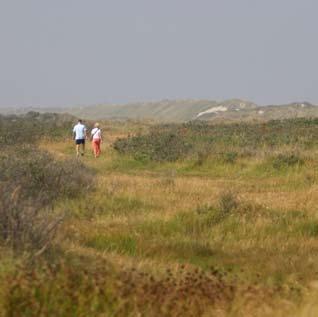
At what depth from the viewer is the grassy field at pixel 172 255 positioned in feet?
17.9

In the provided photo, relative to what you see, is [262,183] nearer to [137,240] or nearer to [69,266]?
[137,240]

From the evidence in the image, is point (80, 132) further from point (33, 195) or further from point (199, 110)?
point (199, 110)

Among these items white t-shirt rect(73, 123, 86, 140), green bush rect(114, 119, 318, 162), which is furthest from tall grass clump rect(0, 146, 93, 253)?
white t-shirt rect(73, 123, 86, 140)

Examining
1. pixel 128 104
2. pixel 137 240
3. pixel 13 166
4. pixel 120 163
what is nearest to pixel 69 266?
pixel 137 240

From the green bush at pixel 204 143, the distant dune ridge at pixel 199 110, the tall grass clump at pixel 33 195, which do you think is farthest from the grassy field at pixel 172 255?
the distant dune ridge at pixel 199 110

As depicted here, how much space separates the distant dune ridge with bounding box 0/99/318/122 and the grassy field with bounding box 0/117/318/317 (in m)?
70.7

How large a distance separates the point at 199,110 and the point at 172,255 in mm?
114016

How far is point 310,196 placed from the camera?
1331cm

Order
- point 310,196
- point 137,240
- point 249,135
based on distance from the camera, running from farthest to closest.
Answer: point 249,135
point 310,196
point 137,240

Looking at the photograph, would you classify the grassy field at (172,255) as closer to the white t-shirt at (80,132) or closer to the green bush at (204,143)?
the green bush at (204,143)

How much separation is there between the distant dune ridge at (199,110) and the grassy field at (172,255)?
70.7 meters

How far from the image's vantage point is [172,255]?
8062 millimetres

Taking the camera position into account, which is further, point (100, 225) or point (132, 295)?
point (100, 225)

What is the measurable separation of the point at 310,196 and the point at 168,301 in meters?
8.20
